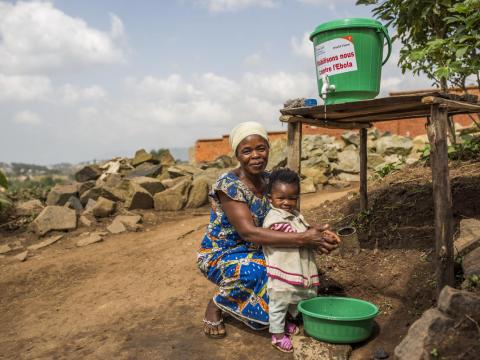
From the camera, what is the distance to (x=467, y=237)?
354 centimetres

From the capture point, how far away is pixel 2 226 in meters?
7.93

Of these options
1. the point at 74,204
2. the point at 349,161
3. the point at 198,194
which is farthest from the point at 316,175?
the point at 74,204

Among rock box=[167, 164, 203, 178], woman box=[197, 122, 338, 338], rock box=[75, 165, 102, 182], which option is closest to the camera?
woman box=[197, 122, 338, 338]

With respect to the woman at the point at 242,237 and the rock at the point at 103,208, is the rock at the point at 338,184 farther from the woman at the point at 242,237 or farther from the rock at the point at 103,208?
the woman at the point at 242,237

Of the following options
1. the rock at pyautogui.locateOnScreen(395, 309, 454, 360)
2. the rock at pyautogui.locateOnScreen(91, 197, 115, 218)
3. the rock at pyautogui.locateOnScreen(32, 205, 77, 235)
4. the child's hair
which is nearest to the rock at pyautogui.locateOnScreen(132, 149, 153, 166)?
the rock at pyautogui.locateOnScreen(91, 197, 115, 218)

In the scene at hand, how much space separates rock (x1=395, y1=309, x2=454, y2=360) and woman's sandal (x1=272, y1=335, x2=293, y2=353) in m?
0.82

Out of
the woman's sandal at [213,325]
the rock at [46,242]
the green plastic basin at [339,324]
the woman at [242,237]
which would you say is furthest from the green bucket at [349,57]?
the rock at [46,242]

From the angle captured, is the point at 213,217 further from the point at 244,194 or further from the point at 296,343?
the point at 296,343

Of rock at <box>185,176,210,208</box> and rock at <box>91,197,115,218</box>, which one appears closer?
rock at <box>91,197,115,218</box>

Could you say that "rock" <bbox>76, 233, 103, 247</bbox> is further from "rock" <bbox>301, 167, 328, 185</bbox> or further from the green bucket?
the green bucket

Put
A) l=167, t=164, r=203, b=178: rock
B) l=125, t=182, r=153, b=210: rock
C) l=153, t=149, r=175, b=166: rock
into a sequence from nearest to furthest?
l=125, t=182, r=153, b=210: rock
l=167, t=164, r=203, b=178: rock
l=153, t=149, r=175, b=166: rock

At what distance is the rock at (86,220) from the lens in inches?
311

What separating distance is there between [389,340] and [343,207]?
2.74 meters

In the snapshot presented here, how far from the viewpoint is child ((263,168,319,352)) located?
301 centimetres
